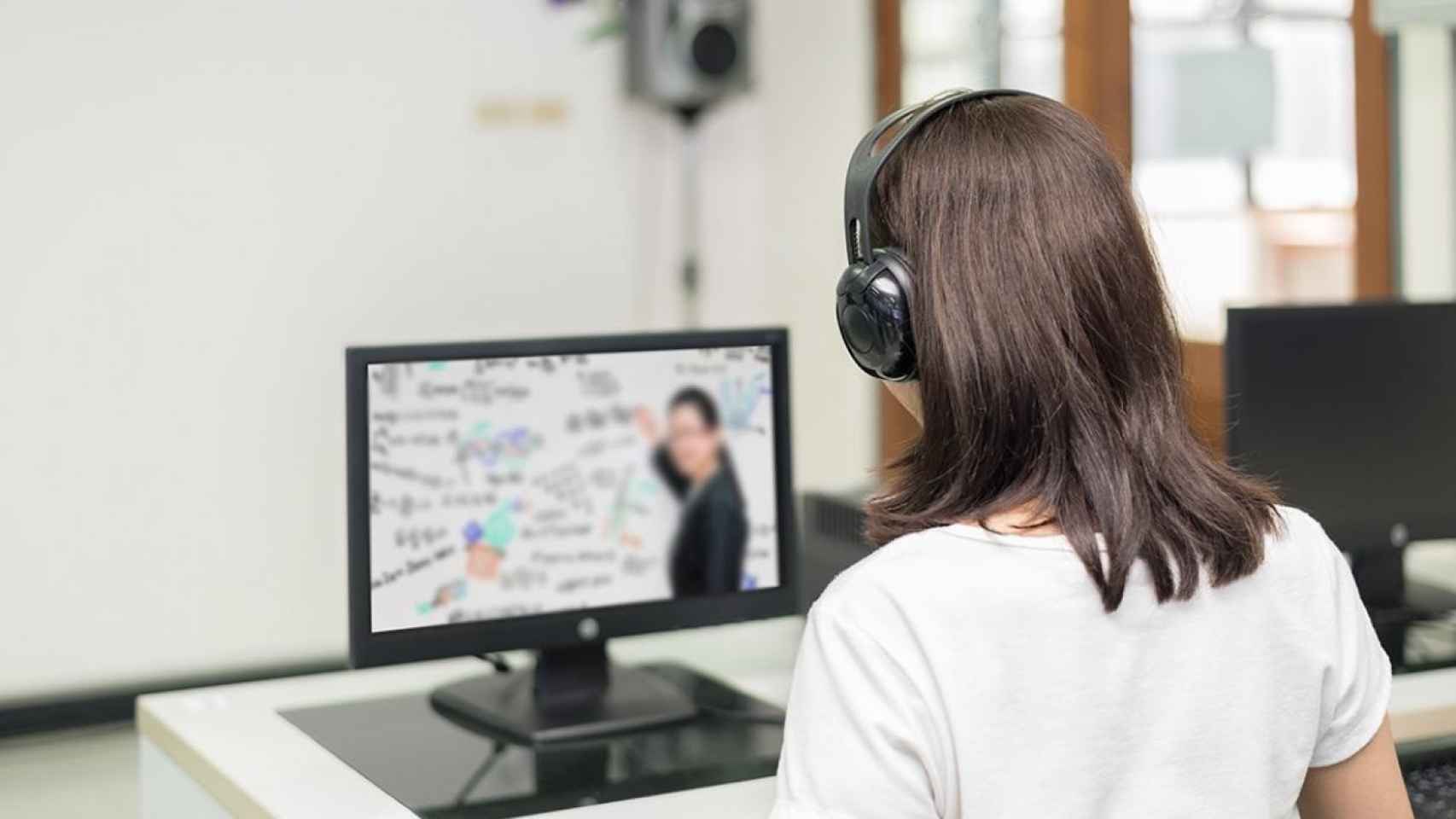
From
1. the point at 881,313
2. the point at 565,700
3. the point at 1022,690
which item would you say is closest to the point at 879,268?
the point at 881,313

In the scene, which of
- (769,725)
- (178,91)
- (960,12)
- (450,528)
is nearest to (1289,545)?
(769,725)

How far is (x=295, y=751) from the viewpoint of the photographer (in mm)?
1571

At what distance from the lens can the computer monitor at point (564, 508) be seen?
160 centimetres

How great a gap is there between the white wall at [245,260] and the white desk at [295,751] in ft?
2.65

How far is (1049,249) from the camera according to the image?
988 mm

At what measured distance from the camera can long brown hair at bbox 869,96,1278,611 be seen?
985 millimetres

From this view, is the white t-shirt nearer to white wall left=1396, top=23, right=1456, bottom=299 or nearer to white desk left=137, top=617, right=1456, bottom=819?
white desk left=137, top=617, right=1456, bottom=819

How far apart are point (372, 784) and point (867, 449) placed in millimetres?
2365

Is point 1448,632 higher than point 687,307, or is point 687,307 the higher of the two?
point 687,307

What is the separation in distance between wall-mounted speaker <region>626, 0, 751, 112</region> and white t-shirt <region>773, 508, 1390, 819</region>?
2.42 metres

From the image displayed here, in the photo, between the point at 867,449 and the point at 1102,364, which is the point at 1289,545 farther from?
the point at 867,449

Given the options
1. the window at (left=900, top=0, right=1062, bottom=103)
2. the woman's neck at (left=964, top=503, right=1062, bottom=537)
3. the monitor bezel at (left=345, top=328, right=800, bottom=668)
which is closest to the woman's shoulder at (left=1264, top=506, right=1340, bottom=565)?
the woman's neck at (left=964, top=503, right=1062, bottom=537)

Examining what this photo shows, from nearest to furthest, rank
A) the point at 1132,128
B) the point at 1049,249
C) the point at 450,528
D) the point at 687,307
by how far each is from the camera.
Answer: the point at 1049,249 < the point at 450,528 < the point at 1132,128 < the point at 687,307

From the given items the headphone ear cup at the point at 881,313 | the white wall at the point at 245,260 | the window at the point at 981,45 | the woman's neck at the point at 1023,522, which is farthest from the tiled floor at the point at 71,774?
the window at the point at 981,45
